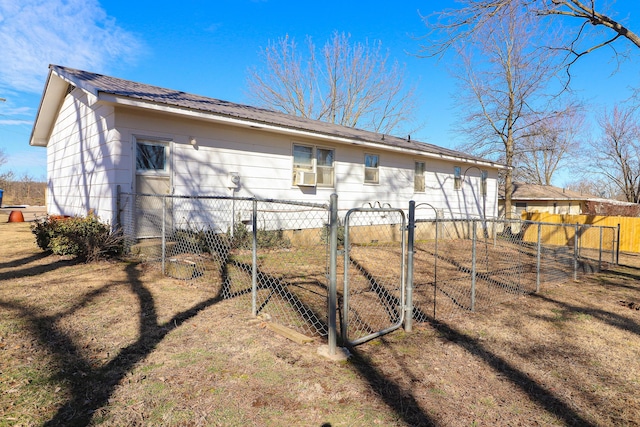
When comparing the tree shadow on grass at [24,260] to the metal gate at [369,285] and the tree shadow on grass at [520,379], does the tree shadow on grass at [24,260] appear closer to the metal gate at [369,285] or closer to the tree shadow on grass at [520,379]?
the metal gate at [369,285]

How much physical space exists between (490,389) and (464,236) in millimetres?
13894

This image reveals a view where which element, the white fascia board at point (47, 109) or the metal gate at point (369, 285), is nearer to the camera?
the metal gate at point (369, 285)

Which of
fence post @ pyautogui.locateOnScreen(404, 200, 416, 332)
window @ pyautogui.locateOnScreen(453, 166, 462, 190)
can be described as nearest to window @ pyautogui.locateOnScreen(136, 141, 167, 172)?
fence post @ pyautogui.locateOnScreen(404, 200, 416, 332)

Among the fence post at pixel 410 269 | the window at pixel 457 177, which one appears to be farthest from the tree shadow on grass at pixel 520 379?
the window at pixel 457 177

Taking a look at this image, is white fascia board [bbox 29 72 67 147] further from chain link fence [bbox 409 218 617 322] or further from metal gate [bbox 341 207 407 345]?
chain link fence [bbox 409 218 617 322]

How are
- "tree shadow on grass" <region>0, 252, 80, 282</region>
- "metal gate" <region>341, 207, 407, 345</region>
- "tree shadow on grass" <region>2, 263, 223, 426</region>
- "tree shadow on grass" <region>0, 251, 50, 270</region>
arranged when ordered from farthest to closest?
"tree shadow on grass" <region>0, 251, 50, 270</region>
"tree shadow on grass" <region>0, 252, 80, 282</region>
"metal gate" <region>341, 207, 407, 345</region>
"tree shadow on grass" <region>2, 263, 223, 426</region>

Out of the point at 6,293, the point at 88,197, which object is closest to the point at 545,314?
the point at 6,293

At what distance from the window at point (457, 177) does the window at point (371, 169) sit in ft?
15.7

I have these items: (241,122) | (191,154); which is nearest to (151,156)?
(191,154)

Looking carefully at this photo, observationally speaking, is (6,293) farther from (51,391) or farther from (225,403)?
(225,403)

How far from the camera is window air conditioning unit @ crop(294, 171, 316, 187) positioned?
10.2m

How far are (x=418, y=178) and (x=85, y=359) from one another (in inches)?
488

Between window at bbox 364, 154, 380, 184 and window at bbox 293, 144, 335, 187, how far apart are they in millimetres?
1483

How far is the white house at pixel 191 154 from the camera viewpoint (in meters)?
7.59
